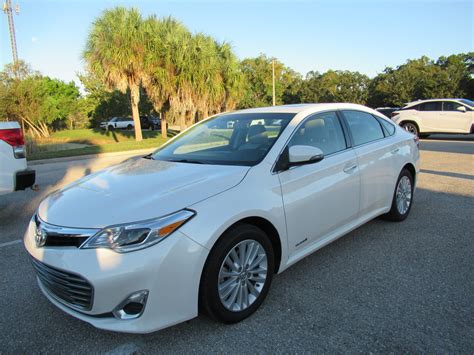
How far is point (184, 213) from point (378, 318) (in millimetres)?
1611

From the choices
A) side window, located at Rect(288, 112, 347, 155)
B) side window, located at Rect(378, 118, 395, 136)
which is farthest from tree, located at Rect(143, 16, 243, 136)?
side window, located at Rect(288, 112, 347, 155)

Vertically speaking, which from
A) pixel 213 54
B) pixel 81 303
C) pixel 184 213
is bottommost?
pixel 81 303

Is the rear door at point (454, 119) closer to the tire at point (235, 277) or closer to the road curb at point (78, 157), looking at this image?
the road curb at point (78, 157)

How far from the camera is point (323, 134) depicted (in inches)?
143

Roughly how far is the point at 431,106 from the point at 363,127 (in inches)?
506

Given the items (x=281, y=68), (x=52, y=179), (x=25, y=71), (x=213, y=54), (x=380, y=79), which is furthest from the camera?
(x=281, y=68)

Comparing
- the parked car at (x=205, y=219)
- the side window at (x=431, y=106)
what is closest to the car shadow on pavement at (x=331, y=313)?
the parked car at (x=205, y=219)

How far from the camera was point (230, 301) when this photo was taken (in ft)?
8.57

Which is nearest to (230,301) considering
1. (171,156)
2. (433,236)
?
(171,156)

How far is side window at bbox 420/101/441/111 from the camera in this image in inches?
586

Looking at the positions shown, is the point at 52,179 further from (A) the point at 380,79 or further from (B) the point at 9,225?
(A) the point at 380,79

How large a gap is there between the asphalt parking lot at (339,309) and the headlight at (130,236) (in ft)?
2.45

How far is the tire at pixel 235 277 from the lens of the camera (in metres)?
2.44

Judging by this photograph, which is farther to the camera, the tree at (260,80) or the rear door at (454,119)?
the tree at (260,80)
